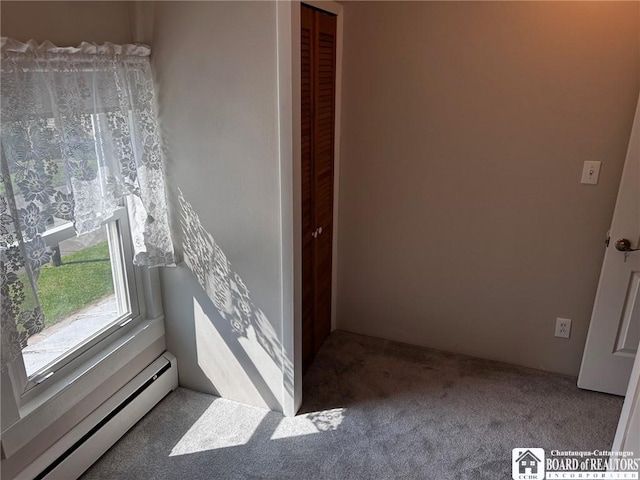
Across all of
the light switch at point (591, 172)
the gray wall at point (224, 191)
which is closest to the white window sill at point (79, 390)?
the gray wall at point (224, 191)

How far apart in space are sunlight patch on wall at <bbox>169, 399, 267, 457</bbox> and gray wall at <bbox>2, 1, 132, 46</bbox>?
1.65m

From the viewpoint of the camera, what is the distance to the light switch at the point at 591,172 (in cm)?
231

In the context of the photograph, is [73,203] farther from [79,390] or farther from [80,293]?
[79,390]

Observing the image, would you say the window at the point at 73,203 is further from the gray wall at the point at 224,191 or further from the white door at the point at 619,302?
the white door at the point at 619,302

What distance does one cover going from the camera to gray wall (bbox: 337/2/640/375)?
2.25 metres

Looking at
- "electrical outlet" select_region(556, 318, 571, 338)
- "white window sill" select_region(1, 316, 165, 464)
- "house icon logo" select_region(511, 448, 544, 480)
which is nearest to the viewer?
"white window sill" select_region(1, 316, 165, 464)

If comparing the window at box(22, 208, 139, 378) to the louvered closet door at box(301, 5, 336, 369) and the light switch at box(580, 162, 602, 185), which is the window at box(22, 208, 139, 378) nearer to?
the louvered closet door at box(301, 5, 336, 369)

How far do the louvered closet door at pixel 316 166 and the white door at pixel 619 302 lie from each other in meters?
1.35

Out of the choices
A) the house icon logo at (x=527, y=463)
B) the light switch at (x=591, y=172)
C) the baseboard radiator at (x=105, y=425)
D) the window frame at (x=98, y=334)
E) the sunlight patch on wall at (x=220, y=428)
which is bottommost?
the house icon logo at (x=527, y=463)

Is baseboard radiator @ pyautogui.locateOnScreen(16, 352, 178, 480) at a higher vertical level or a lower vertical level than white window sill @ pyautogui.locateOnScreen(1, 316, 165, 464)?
lower

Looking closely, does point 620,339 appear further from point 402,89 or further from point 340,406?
Result: point 402,89

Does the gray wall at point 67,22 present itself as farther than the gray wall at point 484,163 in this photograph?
No

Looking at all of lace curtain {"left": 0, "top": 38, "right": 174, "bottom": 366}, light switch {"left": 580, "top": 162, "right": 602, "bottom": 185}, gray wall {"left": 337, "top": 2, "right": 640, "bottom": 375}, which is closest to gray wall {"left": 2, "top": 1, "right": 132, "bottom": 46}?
lace curtain {"left": 0, "top": 38, "right": 174, "bottom": 366}

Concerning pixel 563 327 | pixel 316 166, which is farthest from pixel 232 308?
pixel 563 327
